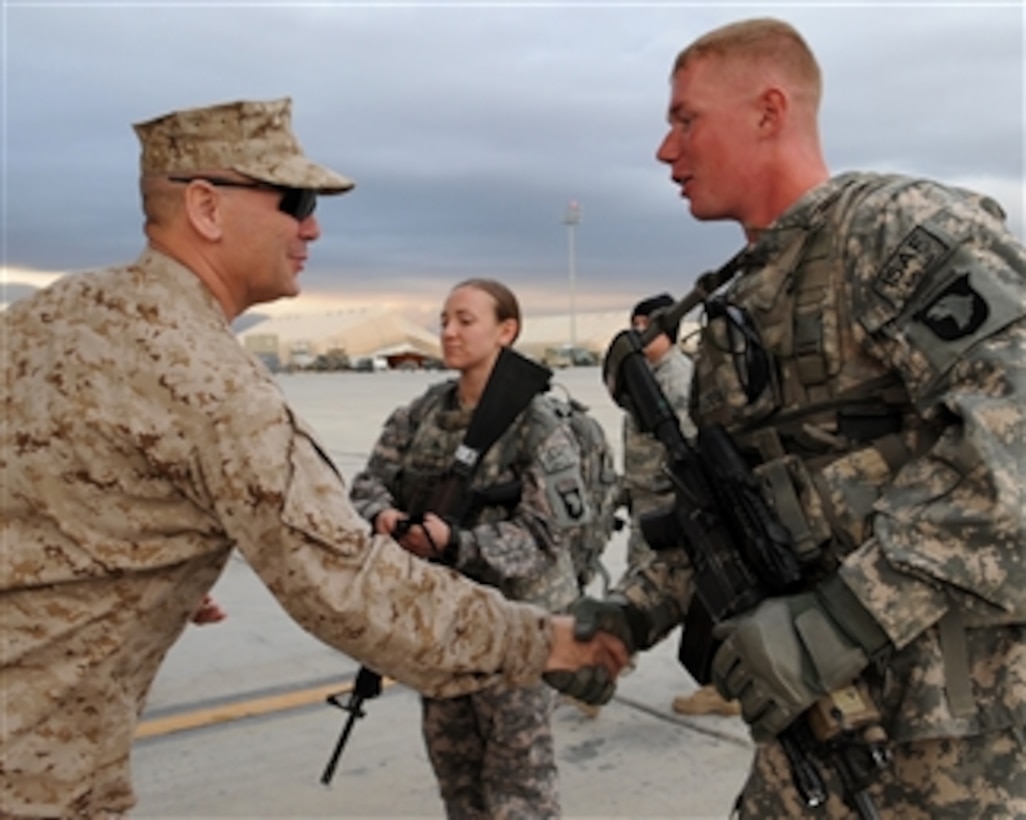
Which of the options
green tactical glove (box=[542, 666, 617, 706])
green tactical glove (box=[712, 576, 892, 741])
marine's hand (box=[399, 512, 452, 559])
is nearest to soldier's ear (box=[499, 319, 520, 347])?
marine's hand (box=[399, 512, 452, 559])

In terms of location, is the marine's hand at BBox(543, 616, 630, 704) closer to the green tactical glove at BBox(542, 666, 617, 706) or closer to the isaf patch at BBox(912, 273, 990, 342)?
the green tactical glove at BBox(542, 666, 617, 706)

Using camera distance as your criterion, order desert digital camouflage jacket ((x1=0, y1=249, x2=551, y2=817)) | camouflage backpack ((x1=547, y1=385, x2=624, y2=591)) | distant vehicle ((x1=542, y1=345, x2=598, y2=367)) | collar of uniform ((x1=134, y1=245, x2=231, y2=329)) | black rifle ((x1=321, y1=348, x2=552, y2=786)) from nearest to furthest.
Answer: desert digital camouflage jacket ((x1=0, y1=249, x2=551, y2=817)) < collar of uniform ((x1=134, y1=245, x2=231, y2=329)) < black rifle ((x1=321, y1=348, x2=552, y2=786)) < camouflage backpack ((x1=547, y1=385, x2=624, y2=591)) < distant vehicle ((x1=542, y1=345, x2=598, y2=367))

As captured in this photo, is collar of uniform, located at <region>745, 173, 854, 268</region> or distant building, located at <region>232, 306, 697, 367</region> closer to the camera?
collar of uniform, located at <region>745, 173, 854, 268</region>

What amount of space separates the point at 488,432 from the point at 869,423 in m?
1.43

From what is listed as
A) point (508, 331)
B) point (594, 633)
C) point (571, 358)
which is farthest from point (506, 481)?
point (571, 358)

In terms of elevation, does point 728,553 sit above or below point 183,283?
below

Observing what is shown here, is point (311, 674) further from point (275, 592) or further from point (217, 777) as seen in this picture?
point (275, 592)

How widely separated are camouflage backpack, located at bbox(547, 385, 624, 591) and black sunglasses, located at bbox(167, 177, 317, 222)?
1.46 metres

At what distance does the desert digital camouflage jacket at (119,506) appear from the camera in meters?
1.90

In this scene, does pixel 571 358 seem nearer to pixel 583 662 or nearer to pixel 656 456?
pixel 656 456

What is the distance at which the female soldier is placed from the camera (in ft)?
10.4

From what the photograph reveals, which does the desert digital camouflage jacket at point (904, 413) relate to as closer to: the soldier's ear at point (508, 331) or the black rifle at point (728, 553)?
the black rifle at point (728, 553)

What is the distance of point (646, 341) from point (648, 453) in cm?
272

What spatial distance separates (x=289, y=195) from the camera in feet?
7.18
